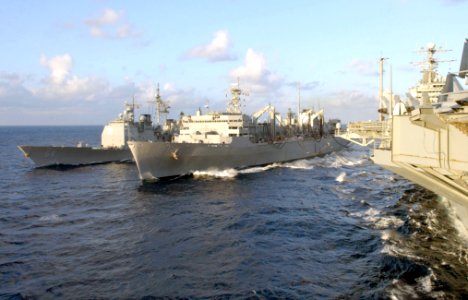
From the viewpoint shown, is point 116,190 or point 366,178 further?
point 366,178

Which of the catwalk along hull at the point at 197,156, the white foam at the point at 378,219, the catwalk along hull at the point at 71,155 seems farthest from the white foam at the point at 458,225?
the catwalk along hull at the point at 71,155

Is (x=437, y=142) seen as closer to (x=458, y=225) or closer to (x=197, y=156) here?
(x=458, y=225)

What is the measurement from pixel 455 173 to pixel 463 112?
206cm

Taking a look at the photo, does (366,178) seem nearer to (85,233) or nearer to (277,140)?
(277,140)

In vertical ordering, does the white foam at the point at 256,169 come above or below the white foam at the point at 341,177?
above

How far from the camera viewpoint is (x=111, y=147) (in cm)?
4794

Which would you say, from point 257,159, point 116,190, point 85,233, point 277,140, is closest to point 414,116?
point 85,233

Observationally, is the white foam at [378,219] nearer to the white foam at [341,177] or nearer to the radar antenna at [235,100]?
the white foam at [341,177]

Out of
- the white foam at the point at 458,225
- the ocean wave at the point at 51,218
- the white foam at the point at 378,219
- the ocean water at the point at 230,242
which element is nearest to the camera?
the ocean water at the point at 230,242

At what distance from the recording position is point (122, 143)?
48.8 m

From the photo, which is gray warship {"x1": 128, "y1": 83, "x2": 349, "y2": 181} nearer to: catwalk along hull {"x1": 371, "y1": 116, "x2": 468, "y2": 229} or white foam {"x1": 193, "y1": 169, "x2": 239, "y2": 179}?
white foam {"x1": 193, "y1": 169, "x2": 239, "y2": 179}

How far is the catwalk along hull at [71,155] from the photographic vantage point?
138 ft

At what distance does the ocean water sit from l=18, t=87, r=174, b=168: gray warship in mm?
14092

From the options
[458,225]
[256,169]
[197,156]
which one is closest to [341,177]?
[256,169]
